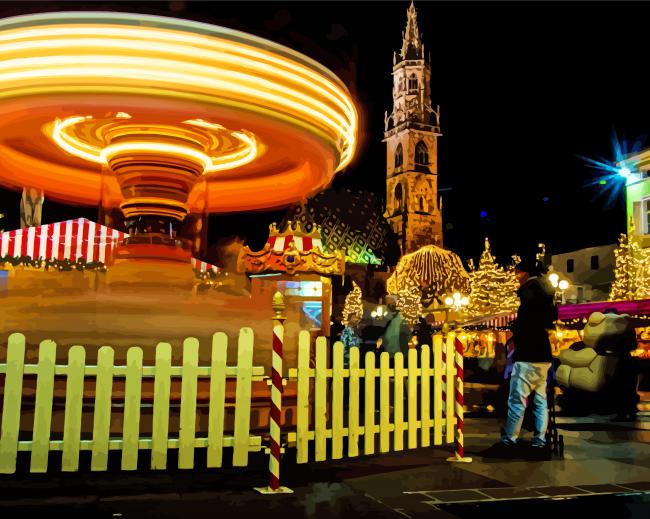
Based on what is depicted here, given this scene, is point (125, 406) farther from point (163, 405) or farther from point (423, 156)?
point (423, 156)

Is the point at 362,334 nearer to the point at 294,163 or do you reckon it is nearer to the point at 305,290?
the point at 305,290

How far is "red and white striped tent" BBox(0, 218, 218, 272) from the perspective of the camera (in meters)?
18.2

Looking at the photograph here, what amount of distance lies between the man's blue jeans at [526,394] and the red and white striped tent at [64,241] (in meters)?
12.3

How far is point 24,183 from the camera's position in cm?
1081

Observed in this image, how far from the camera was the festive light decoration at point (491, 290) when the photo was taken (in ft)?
116

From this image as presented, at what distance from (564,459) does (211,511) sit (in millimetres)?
3825

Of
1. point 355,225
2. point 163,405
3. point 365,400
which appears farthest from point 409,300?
point 163,405

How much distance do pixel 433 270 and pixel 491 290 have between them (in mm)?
18921

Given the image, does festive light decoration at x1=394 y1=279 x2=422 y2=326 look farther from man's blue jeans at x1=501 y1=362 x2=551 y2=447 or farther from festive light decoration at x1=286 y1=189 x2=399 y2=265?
man's blue jeans at x1=501 y1=362 x2=551 y2=447

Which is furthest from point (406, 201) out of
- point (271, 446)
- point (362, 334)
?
point (271, 446)

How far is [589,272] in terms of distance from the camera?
5116cm

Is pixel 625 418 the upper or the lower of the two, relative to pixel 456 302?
lower

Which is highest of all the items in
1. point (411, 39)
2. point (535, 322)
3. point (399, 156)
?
point (411, 39)

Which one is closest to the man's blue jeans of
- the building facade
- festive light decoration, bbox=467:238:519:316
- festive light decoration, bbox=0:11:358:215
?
festive light decoration, bbox=0:11:358:215
